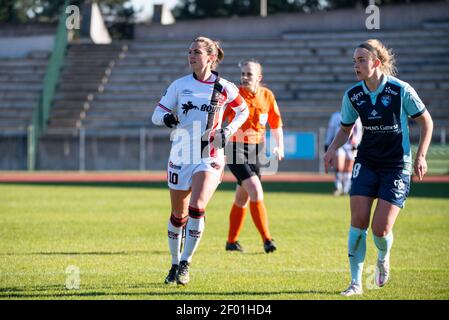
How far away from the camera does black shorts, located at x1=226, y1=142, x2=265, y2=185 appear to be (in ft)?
34.3

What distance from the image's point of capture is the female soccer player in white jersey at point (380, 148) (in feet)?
24.0

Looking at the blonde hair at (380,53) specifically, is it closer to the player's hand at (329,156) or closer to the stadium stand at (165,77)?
the player's hand at (329,156)

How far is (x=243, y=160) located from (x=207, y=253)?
1.19 m

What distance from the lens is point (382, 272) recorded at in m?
7.57

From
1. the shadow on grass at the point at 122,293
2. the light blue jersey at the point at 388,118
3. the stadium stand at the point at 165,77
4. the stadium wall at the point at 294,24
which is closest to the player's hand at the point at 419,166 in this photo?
the light blue jersey at the point at 388,118

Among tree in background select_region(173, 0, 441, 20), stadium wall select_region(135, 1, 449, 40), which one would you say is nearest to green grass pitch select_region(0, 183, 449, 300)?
stadium wall select_region(135, 1, 449, 40)

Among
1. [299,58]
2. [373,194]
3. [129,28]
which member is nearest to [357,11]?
[299,58]

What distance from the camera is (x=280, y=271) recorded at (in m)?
8.82

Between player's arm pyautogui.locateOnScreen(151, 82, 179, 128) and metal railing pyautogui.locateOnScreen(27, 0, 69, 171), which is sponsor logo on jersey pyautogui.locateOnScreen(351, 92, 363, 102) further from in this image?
metal railing pyautogui.locateOnScreen(27, 0, 69, 171)

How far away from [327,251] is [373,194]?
3244 millimetres

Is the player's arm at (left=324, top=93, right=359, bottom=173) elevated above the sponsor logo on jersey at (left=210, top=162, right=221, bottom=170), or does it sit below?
above

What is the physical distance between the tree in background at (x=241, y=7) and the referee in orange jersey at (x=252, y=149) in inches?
1586

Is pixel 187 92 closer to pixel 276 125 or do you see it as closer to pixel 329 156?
pixel 329 156

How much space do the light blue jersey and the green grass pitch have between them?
1.15m
